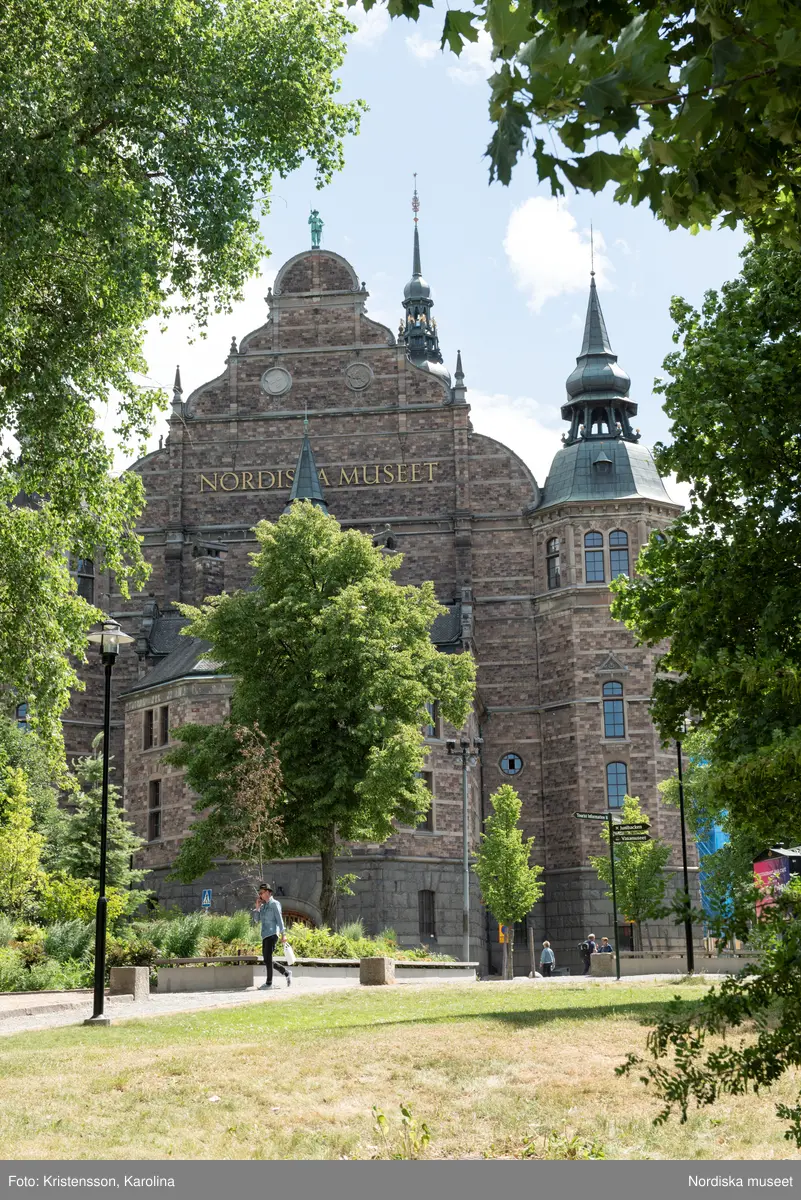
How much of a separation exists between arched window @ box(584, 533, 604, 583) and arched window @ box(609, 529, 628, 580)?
0.38 metres

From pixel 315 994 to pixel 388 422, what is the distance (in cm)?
3507

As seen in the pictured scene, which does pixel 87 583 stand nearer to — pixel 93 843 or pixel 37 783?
pixel 37 783

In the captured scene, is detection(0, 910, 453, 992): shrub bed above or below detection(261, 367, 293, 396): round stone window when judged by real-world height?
below

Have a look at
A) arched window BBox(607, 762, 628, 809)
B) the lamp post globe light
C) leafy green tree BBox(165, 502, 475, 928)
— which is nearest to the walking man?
the lamp post globe light

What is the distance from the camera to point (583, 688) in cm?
5238

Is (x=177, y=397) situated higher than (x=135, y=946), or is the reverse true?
(x=177, y=397)

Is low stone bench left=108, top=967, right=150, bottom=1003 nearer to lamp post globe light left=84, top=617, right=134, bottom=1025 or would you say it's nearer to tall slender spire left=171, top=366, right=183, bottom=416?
lamp post globe light left=84, top=617, right=134, bottom=1025

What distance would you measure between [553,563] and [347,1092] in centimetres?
4320

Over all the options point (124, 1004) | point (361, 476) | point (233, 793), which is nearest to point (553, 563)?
point (361, 476)

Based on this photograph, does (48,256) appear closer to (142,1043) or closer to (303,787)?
(142,1043)

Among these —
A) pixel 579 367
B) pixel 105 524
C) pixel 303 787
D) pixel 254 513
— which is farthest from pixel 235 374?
pixel 105 524

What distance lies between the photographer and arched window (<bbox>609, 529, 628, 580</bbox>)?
176ft

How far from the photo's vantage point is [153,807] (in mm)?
49156

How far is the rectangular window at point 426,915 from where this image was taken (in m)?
47.1
